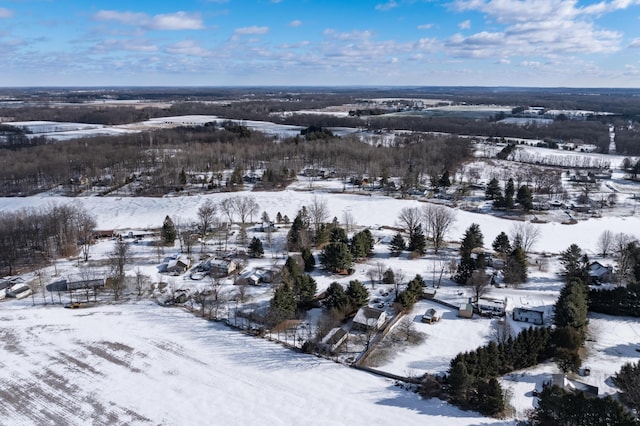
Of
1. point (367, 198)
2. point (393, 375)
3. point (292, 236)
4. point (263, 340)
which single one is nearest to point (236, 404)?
point (263, 340)

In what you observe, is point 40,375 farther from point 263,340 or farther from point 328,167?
point 328,167

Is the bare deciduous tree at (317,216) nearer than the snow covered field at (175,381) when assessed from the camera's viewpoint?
No

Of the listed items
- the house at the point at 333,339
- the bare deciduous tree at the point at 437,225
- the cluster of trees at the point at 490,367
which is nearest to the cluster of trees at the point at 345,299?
the house at the point at 333,339

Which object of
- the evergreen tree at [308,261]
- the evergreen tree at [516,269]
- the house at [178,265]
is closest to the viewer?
the evergreen tree at [516,269]

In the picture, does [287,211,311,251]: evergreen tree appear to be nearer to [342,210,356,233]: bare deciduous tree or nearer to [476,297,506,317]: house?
[342,210,356,233]: bare deciduous tree

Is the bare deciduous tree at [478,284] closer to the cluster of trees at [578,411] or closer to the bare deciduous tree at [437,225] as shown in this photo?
the bare deciduous tree at [437,225]

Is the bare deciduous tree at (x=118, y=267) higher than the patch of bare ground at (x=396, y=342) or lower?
higher

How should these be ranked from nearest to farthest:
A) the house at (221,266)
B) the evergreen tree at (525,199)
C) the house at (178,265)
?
the house at (221,266), the house at (178,265), the evergreen tree at (525,199)
